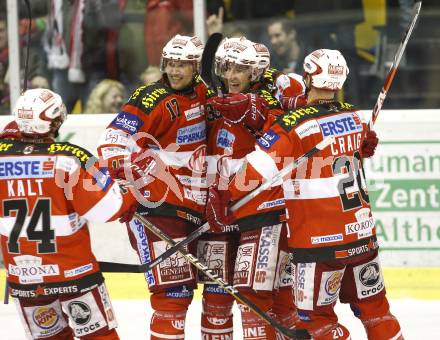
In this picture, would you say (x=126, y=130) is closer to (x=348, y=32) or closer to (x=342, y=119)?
(x=342, y=119)

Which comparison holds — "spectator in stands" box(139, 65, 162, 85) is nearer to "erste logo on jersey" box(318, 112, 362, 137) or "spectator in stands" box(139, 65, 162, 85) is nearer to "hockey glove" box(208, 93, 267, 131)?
"hockey glove" box(208, 93, 267, 131)

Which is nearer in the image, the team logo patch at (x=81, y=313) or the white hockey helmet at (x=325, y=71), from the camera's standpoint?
the team logo patch at (x=81, y=313)

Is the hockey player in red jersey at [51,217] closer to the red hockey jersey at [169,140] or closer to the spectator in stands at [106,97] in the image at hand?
the red hockey jersey at [169,140]

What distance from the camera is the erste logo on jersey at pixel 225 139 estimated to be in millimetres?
5934

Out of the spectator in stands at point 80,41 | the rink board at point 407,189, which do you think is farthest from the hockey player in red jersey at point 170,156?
the spectator in stands at point 80,41

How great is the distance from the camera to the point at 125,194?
543 centimetres

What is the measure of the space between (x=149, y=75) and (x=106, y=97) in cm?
34

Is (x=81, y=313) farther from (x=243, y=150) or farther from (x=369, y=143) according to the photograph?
(x=369, y=143)

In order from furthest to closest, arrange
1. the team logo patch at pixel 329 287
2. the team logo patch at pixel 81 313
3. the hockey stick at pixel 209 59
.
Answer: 1. the hockey stick at pixel 209 59
2. the team logo patch at pixel 329 287
3. the team logo patch at pixel 81 313

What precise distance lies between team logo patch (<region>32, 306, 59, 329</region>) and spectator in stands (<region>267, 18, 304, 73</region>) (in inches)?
139

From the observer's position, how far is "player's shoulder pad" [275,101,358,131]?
212 inches

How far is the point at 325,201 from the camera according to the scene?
214 inches

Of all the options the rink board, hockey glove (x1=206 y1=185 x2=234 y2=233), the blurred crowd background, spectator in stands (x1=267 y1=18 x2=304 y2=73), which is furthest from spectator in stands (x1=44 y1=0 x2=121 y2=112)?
hockey glove (x1=206 y1=185 x2=234 y2=233)

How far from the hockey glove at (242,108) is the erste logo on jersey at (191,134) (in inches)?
7.5
